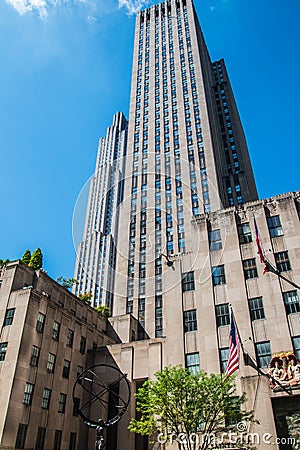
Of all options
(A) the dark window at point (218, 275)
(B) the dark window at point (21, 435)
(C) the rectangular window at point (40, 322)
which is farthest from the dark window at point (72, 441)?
(A) the dark window at point (218, 275)

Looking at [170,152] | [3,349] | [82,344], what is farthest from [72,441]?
[170,152]

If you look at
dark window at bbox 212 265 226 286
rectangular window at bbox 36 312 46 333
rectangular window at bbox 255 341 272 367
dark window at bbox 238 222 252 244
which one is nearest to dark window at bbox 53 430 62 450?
rectangular window at bbox 36 312 46 333

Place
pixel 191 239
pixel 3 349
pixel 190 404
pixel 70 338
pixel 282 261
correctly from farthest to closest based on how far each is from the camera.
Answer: pixel 191 239 → pixel 70 338 → pixel 282 261 → pixel 3 349 → pixel 190 404

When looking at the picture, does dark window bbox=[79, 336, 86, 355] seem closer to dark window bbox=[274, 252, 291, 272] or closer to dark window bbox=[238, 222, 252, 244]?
dark window bbox=[238, 222, 252, 244]

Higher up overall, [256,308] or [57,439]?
[256,308]

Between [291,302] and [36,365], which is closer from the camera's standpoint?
Answer: [291,302]

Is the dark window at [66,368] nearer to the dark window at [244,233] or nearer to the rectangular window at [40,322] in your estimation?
the rectangular window at [40,322]

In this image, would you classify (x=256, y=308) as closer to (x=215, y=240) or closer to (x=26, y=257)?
(x=215, y=240)

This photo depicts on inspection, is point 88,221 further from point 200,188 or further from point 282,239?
point 282,239

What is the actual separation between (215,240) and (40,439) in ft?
86.6

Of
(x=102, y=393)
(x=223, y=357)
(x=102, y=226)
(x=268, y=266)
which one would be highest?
(x=102, y=226)

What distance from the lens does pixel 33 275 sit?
44.2 meters

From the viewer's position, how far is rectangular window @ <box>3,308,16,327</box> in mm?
36469

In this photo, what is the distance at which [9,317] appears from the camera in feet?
121
